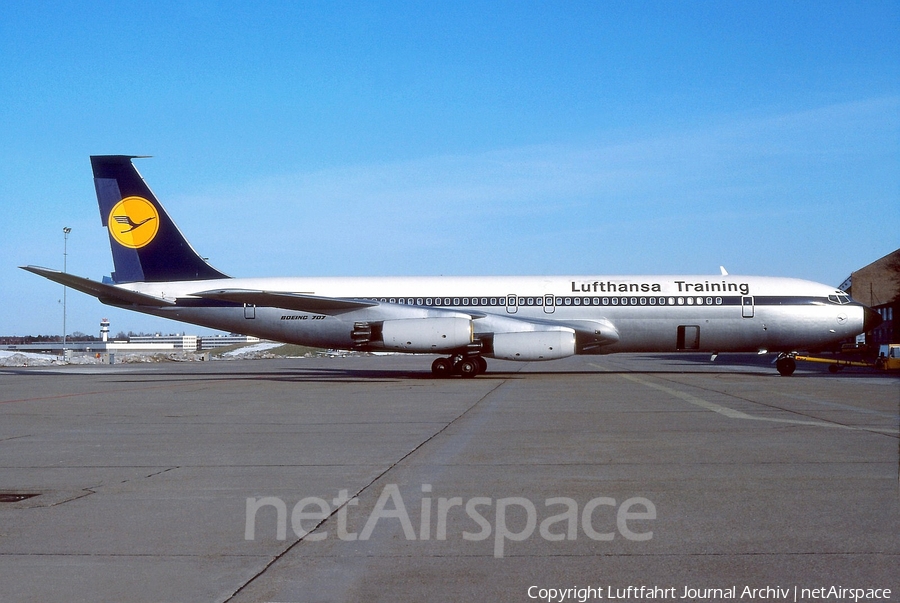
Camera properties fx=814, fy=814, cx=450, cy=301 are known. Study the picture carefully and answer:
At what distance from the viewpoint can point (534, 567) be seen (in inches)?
189

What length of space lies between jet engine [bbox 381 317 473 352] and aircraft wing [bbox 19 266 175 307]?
8.38 metres

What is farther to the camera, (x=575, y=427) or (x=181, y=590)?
(x=575, y=427)

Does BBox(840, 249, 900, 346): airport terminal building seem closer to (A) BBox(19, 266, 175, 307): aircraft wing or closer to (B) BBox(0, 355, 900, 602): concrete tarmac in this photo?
(A) BBox(19, 266, 175, 307): aircraft wing

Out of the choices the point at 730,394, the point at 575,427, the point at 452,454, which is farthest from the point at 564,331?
the point at 452,454

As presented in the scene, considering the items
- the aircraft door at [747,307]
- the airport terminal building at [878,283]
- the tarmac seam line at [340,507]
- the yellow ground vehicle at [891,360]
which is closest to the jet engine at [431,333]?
the aircraft door at [747,307]

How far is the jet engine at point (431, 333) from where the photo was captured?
24984 mm

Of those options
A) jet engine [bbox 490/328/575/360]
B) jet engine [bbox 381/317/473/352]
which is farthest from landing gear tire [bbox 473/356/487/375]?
jet engine [bbox 490/328/575/360]

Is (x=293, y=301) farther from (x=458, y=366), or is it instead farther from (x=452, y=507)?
(x=452, y=507)

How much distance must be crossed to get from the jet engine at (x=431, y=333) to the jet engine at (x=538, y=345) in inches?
47.9

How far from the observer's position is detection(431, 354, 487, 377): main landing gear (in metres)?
26.5

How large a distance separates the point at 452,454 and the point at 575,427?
334 centimetres

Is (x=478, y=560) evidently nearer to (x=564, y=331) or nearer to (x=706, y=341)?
(x=564, y=331)

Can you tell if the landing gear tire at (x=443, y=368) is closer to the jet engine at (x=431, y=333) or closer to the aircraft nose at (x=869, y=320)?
the jet engine at (x=431, y=333)

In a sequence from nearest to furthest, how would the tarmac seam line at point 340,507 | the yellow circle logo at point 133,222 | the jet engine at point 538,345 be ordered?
the tarmac seam line at point 340,507 < the jet engine at point 538,345 < the yellow circle logo at point 133,222
